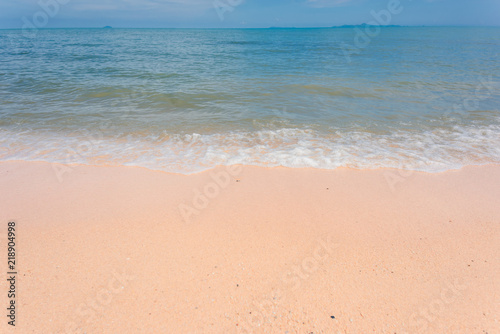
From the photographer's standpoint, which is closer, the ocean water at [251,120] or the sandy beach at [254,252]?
the sandy beach at [254,252]

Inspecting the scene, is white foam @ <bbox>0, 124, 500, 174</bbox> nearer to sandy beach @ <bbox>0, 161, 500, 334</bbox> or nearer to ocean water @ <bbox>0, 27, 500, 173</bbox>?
ocean water @ <bbox>0, 27, 500, 173</bbox>

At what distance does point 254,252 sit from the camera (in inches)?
120

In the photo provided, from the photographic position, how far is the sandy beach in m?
2.37

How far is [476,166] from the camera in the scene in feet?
17.0

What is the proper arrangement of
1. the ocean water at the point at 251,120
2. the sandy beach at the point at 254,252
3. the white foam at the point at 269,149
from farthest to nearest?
the ocean water at the point at 251,120 → the white foam at the point at 269,149 → the sandy beach at the point at 254,252

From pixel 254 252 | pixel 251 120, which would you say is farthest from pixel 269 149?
pixel 254 252

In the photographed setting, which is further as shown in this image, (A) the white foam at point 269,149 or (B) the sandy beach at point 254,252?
(A) the white foam at point 269,149

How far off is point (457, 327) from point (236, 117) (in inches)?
266

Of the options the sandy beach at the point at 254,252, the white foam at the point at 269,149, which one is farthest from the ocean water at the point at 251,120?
the sandy beach at the point at 254,252

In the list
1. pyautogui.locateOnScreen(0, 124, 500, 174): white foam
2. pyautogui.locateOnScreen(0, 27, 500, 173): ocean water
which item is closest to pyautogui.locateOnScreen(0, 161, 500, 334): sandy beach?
pyautogui.locateOnScreen(0, 124, 500, 174): white foam

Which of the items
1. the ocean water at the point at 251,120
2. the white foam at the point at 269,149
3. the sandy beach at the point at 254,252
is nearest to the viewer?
the sandy beach at the point at 254,252

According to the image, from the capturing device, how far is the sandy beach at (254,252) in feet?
7.77

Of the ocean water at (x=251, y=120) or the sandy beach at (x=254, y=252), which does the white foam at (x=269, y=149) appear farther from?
the sandy beach at (x=254, y=252)

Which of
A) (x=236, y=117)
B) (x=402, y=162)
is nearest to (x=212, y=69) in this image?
(x=236, y=117)
